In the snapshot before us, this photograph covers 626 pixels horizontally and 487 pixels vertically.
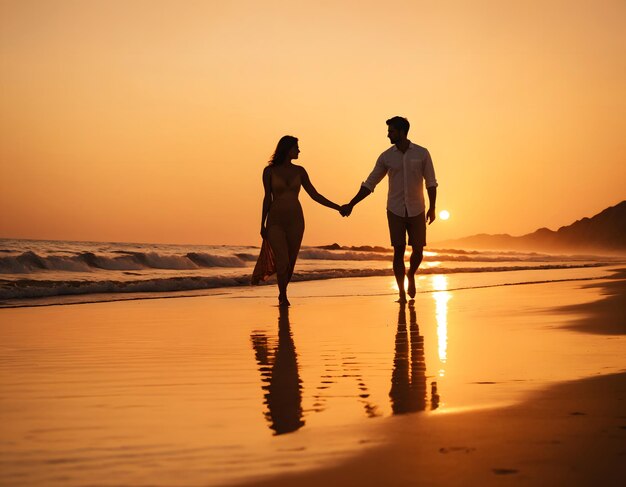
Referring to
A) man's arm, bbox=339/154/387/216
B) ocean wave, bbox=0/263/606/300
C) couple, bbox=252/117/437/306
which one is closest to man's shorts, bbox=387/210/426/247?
couple, bbox=252/117/437/306

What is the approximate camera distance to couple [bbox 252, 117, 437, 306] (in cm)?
1185

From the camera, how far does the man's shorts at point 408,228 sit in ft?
40.7

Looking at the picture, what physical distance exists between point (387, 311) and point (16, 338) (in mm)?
4408

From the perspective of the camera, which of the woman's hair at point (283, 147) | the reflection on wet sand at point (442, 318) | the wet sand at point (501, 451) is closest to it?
the wet sand at point (501, 451)

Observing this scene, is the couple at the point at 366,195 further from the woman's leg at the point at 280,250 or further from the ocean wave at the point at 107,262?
the ocean wave at the point at 107,262

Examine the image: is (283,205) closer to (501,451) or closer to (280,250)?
(280,250)

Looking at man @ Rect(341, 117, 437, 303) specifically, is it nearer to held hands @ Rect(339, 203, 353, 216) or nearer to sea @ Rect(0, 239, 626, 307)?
held hands @ Rect(339, 203, 353, 216)

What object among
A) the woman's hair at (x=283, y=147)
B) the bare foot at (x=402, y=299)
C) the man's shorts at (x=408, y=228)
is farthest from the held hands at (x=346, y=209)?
the bare foot at (x=402, y=299)

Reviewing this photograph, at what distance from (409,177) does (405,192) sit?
23cm

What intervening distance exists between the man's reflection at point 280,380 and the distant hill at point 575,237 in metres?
101

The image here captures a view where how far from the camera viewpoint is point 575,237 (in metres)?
114

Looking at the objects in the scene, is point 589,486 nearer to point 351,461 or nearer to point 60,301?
point 351,461

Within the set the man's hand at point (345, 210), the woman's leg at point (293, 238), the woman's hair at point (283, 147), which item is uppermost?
the woman's hair at point (283, 147)

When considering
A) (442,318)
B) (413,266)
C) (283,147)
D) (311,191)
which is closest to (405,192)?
(413,266)
